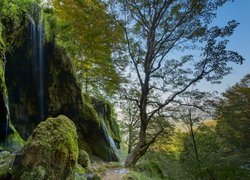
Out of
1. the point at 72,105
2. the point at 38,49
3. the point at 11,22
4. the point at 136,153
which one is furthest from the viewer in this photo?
the point at 72,105

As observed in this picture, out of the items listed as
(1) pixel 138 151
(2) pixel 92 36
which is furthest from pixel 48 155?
(2) pixel 92 36

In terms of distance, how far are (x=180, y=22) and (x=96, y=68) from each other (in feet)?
18.6

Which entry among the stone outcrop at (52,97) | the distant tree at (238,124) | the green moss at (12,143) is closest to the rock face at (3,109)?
the green moss at (12,143)

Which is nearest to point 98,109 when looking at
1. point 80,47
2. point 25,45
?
point 80,47

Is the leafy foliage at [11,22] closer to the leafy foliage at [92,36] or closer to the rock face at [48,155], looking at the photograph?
the leafy foliage at [92,36]

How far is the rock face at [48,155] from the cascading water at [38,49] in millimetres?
6279

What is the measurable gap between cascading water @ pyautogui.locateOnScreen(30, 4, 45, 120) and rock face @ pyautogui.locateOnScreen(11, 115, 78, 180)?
6.28 m

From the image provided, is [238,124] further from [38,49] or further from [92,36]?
[38,49]

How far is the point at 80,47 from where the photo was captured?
14367 millimetres

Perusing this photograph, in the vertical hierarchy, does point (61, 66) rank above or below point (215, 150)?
above

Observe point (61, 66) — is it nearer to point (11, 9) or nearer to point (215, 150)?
point (11, 9)

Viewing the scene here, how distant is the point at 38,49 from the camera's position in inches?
402

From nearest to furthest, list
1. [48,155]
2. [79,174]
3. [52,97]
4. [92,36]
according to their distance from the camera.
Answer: [48,155], [79,174], [52,97], [92,36]

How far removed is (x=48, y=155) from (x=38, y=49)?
7205 millimetres
